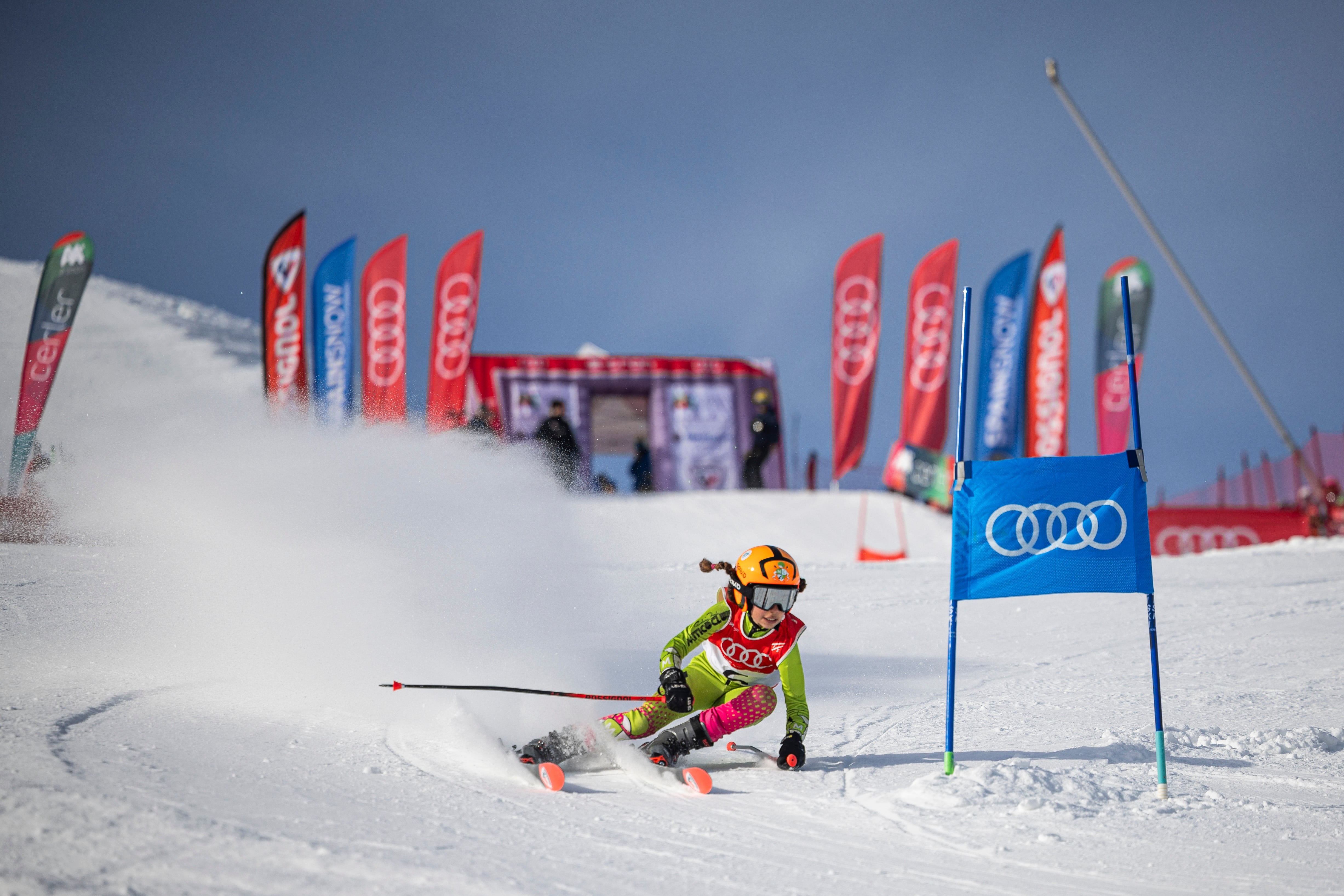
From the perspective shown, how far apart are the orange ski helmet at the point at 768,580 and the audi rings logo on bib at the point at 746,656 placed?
0.85 feet

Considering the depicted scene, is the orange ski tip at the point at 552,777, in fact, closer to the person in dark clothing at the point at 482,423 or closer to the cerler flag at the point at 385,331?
the person in dark clothing at the point at 482,423

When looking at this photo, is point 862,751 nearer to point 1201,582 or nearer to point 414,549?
point 414,549

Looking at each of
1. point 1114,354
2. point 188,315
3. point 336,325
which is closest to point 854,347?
point 1114,354

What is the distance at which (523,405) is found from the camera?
67.3 feet

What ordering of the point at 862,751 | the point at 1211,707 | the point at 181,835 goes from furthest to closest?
the point at 1211,707 < the point at 862,751 < the point at 181,835

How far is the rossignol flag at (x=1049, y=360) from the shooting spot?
19.0 meters

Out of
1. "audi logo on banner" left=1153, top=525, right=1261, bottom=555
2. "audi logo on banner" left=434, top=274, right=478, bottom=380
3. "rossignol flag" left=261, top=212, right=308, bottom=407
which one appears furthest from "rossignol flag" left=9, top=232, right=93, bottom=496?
"audi logo on banner" left=1153, top=525, right=1261, bottom=555

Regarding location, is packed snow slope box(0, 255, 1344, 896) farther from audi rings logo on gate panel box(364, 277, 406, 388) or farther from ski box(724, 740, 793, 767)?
audi rings logo on gate panel box(364, 277, 406, 388)

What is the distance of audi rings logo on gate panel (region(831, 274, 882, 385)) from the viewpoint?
19.4m

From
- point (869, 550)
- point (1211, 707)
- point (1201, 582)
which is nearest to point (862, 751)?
point (1211, 707)

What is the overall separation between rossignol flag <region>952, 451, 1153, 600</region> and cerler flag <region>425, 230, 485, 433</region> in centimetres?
1572

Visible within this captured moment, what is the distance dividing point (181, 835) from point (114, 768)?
922mm

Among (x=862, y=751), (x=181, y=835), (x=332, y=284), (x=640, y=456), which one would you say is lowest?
(x=862, y=751)

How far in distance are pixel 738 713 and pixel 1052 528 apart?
1.73 m
